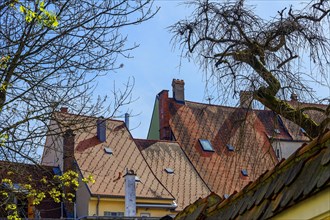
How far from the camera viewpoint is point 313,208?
2744 millimetres

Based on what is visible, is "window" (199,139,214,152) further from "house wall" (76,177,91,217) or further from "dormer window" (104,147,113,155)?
"house wall" (76,177,91,217)

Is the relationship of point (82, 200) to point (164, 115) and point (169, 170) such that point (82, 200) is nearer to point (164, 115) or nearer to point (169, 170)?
point (169, 170)

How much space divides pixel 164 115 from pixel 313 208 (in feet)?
107

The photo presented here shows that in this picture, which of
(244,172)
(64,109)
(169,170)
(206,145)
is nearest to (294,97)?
(64,109)

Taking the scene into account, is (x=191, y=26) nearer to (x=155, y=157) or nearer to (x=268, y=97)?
(x=268, y=97)

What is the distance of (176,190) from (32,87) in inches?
926

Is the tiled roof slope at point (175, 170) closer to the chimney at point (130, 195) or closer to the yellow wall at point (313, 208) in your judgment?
the chimney at point (130, 195)

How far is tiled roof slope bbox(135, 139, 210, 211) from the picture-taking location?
30.7 m

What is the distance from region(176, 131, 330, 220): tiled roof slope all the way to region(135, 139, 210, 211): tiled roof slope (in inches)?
1038

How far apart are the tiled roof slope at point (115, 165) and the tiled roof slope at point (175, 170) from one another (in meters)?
0.90

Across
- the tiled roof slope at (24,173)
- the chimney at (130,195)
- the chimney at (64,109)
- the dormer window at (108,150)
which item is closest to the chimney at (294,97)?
the chimney at (64,109)

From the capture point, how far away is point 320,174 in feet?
8.82

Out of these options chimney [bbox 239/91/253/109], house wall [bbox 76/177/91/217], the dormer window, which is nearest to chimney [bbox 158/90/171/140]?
the dormer window

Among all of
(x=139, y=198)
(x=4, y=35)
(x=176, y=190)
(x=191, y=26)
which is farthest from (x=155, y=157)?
(x=4, y=35)
